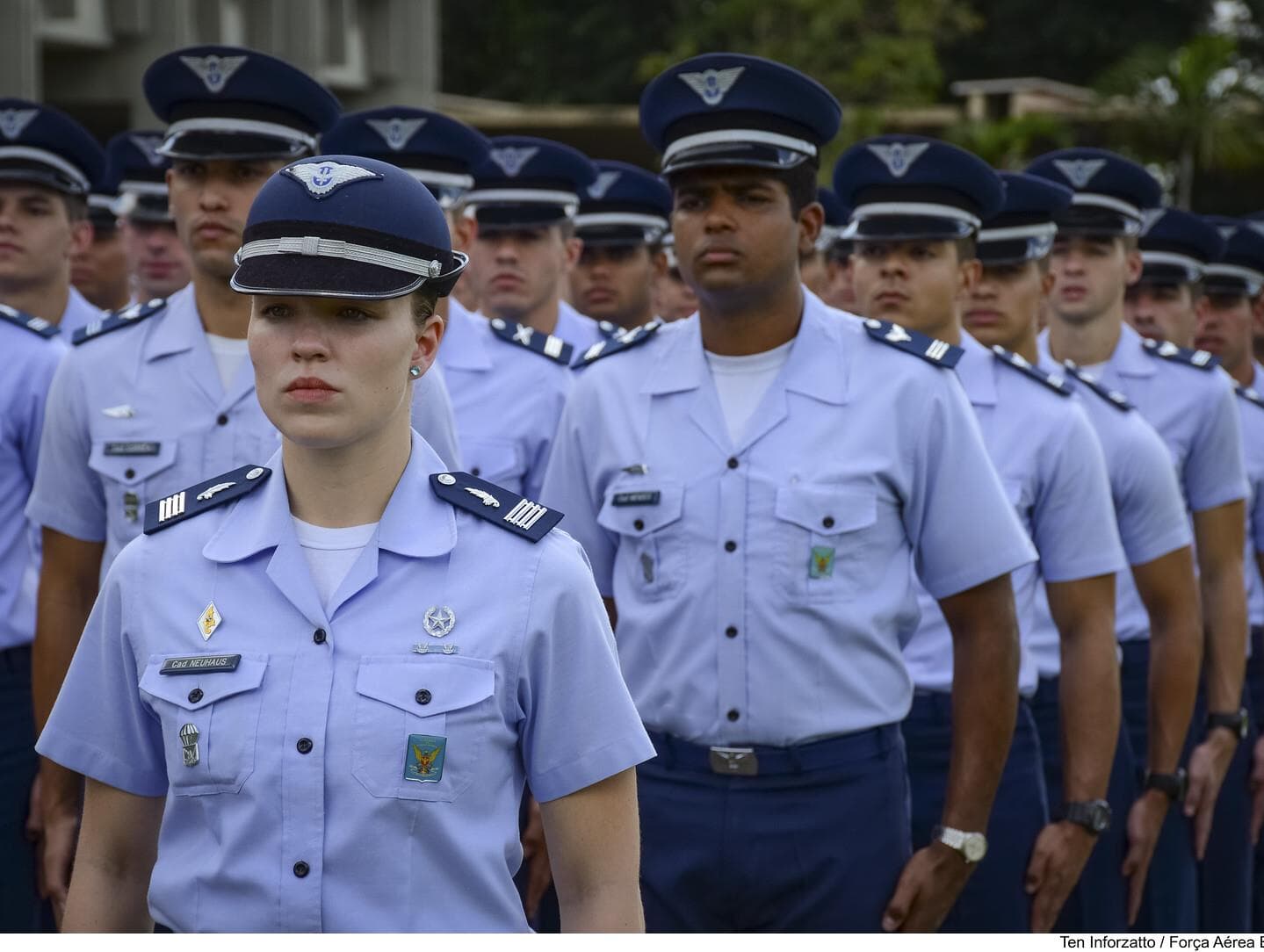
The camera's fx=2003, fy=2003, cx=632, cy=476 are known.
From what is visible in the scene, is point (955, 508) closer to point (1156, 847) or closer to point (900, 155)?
point (900, 155)

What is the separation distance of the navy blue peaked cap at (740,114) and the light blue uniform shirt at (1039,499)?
1.16m

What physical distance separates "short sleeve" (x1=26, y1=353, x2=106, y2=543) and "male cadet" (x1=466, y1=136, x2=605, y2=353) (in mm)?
2844

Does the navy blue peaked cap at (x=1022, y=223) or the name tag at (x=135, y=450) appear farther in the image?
the navy blue peaked cap at (x=1022, y=223)

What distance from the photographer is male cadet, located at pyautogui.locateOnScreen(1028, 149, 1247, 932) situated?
669 centimetres

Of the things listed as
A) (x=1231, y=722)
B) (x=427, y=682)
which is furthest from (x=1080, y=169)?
(x=427, y=682)

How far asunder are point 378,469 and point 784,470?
61.3 inches

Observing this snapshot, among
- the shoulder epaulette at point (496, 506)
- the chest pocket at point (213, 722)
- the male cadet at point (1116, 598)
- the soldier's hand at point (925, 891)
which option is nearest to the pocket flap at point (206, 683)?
the chest pocket at point (213, 722)

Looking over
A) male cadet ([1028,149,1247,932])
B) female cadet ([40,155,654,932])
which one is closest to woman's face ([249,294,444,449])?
female cadet ([40,155,654,932])

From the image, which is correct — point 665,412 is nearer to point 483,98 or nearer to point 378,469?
point 378,469

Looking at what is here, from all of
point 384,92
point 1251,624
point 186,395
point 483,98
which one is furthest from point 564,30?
point 186,395

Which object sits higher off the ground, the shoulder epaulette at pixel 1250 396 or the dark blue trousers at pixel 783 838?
the shoulder epaulette at pixel 1250 396

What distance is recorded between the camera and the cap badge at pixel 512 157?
7.89 m

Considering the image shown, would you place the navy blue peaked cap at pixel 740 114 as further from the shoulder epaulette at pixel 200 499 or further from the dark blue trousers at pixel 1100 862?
the dark blue trousers at pixel 1100 862

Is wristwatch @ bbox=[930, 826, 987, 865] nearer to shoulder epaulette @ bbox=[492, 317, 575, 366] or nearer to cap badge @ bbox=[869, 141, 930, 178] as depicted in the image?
cap badge @ bbox=[869, 141, 930, 178]
